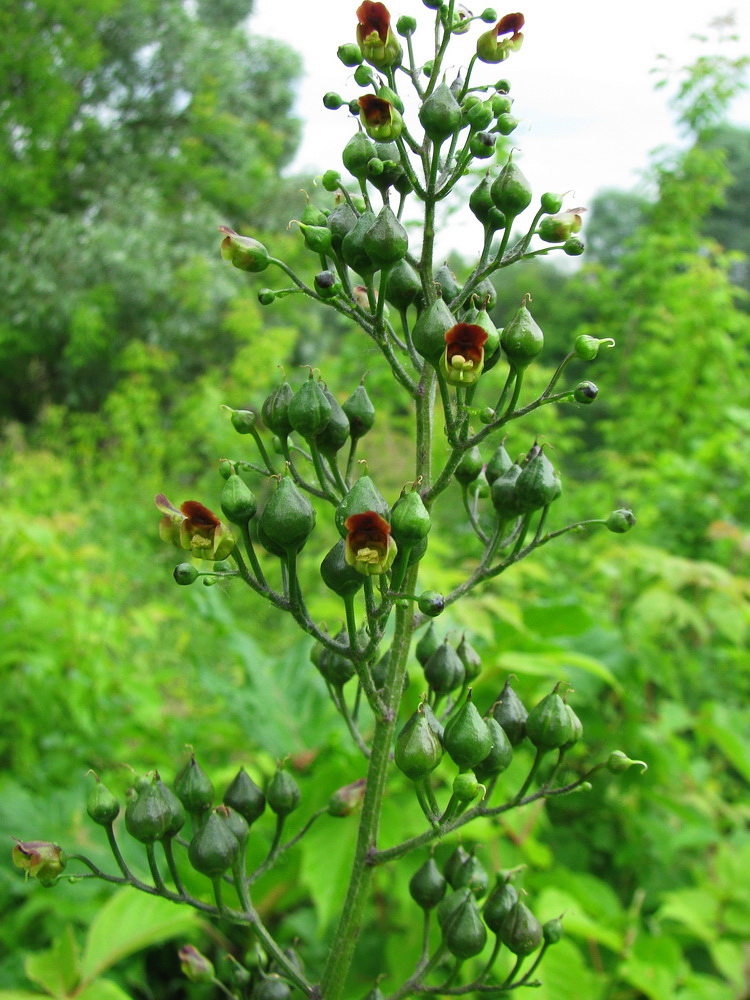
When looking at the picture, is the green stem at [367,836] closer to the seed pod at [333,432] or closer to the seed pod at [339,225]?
the seed pod at [333,432]

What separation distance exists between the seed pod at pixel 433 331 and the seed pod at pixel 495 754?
505 mm

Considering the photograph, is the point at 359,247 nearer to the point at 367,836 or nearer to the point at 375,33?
the point at 375,33

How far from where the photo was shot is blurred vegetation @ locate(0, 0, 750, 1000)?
225 cm

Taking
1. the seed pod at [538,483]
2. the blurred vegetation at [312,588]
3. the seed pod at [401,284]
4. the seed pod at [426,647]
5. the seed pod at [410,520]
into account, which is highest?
the seed pod at [401,284]

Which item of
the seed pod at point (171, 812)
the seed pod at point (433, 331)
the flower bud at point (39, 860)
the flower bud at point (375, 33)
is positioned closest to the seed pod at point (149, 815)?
the seed pod at point (171, 812)

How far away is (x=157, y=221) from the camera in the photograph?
1354 centimetres

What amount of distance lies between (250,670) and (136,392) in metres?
8.90

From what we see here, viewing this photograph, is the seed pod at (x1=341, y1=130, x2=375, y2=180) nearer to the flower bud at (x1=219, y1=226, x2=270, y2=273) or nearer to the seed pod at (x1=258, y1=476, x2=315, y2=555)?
the flower bud at (x1=219, y1=226, x2=270, y2=273)

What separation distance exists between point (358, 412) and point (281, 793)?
61cm

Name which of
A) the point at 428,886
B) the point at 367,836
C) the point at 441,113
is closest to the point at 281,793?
the point at 367,836

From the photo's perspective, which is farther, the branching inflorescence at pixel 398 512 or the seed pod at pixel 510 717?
the seed pod at pixel 510 717

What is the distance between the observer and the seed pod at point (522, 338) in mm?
1045

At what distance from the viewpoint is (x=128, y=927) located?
1696mm

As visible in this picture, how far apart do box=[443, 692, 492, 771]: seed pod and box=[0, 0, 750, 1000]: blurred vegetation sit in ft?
1.98
